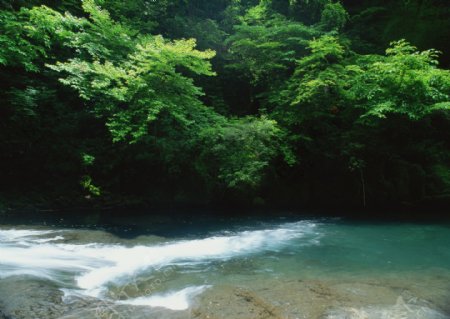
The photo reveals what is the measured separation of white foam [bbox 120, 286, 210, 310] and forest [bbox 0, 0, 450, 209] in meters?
5.49

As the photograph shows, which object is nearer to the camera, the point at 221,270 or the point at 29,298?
the point at 29,298

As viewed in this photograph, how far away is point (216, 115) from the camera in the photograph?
40.8 ft

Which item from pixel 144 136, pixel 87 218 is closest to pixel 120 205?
pixel 87 218

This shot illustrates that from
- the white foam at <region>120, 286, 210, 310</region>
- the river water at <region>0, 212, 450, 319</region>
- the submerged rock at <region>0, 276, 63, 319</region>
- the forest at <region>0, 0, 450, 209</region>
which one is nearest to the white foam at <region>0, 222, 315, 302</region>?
the river water at <region>0, 212, 450, 319</region>

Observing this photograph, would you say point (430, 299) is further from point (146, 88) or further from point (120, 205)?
point (120, 205)

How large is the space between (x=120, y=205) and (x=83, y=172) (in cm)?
186

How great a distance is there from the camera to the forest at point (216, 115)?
10.8m

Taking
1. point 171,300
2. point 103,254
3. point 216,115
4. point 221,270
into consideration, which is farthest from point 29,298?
point 216,115

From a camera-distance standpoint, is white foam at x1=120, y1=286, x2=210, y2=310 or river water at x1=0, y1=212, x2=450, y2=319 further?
white foam at x1=120, y1=286, x2=210, y2=310

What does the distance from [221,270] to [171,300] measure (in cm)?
179

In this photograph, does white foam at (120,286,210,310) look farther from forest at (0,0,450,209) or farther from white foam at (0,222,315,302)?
forest at (0,0,450,209)

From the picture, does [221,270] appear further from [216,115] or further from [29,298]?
[216,115]

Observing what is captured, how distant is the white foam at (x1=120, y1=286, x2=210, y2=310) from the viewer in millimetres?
5121

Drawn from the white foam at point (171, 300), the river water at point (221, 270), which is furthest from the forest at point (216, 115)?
the white foam at point (171, 300)
